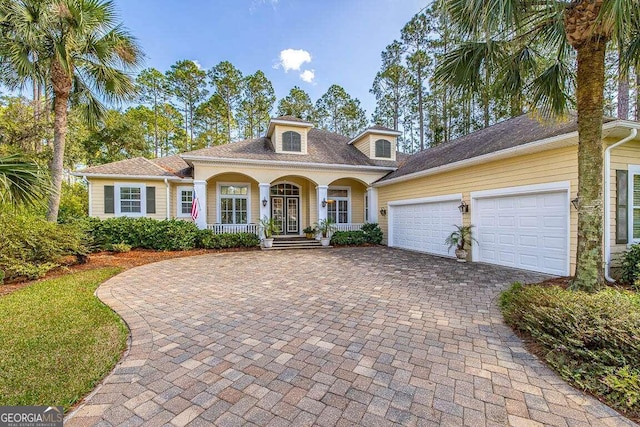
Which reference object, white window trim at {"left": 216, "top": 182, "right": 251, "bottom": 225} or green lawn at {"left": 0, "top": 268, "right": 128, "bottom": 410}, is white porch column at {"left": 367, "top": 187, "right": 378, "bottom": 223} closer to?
white window trim at {"left": 216, "top": 182, "right": 251, "bottom": 225}

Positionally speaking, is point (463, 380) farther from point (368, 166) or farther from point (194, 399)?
point (368, 166)

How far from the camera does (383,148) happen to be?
1484cm

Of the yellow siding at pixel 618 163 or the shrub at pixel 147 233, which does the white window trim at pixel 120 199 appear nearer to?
the shrub at pixel 147 233

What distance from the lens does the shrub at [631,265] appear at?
525cm

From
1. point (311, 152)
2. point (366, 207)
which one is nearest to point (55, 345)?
point (311, 152)

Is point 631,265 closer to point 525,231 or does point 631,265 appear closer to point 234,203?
point 525,231

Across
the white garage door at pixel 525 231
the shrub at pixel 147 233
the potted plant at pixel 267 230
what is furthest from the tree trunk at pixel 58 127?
the white garage door at pixel 525 231

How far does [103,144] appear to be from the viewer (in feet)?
64.2

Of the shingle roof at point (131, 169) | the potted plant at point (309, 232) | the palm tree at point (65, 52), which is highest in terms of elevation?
the palm tree at point (65, 52)

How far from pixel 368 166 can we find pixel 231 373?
11.9m

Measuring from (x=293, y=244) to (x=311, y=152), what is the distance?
16.1 feet

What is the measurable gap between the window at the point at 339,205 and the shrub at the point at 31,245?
1044 cm

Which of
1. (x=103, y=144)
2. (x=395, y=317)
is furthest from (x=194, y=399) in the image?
(x=103, y=144)

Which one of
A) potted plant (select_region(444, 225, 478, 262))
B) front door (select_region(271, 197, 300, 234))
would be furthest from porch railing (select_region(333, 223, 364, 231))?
potted plant (select_region(444, 225, 478, 262))
